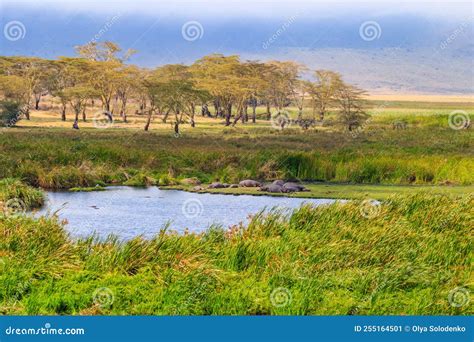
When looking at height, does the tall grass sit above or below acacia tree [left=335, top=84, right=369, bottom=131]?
below

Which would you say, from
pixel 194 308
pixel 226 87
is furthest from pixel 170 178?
pixel 226 87

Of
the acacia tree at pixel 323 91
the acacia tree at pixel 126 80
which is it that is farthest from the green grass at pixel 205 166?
the acacia tree at pixel 323 91

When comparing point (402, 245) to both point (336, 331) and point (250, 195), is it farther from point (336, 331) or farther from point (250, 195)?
point (250, 195)

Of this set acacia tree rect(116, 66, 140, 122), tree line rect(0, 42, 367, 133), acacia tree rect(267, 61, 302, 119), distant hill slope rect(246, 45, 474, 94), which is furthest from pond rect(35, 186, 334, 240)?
distant hill slope rect(246, 45, 474, 94)

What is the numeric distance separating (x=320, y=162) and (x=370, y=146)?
10.6 metres

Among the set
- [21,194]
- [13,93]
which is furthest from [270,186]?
[13,93]

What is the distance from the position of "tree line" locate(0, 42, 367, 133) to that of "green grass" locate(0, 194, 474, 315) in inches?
1485

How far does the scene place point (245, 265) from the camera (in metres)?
11.5

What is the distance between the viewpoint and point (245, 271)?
37.1 feet

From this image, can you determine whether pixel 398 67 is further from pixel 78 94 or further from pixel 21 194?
pixel 21 194

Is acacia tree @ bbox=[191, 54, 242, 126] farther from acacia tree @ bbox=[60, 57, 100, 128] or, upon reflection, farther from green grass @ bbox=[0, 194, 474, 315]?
green grass @ bbox=[0, 194, 474, 315]

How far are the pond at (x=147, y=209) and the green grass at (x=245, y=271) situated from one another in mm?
3390

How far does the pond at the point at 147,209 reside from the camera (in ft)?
57.8

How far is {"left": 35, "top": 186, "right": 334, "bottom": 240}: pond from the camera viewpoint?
17.6 m
